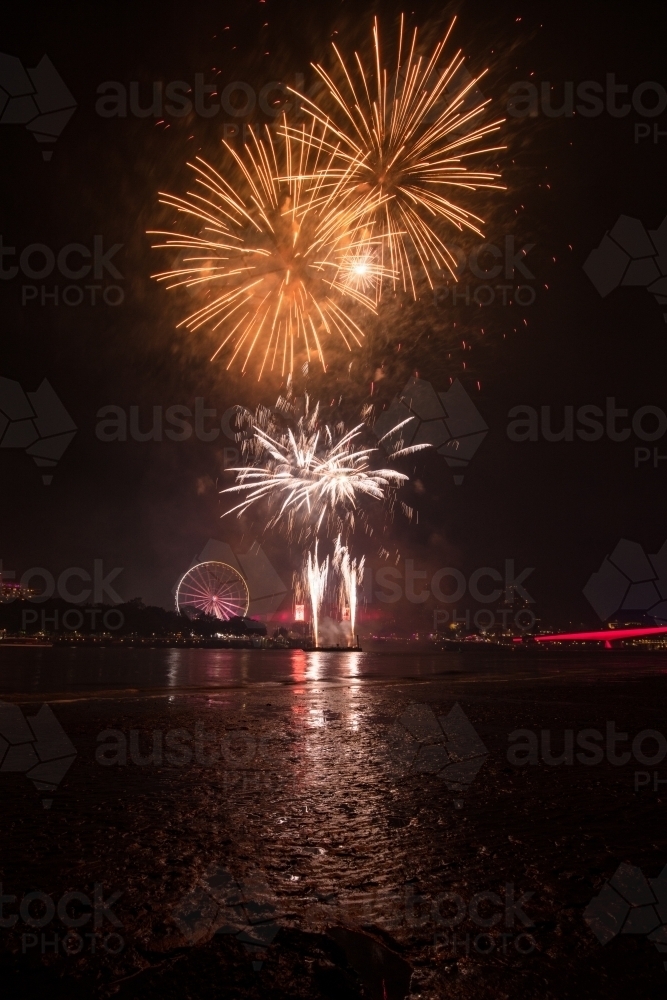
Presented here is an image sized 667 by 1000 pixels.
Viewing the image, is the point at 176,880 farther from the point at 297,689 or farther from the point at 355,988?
the point at 297,689

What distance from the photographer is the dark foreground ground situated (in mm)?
3350
